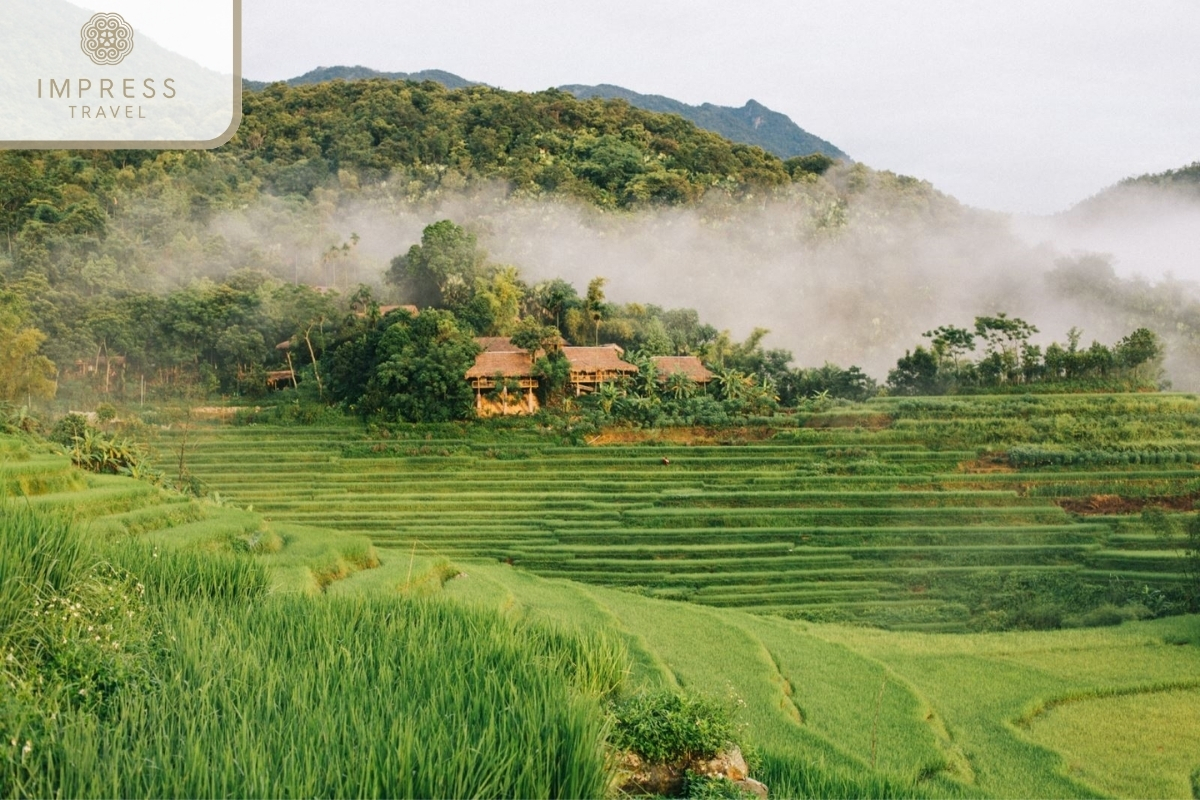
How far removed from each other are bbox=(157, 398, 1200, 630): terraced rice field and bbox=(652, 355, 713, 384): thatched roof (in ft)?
3.50

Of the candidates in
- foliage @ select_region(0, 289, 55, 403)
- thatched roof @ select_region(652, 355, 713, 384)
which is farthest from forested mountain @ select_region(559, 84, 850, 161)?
foliage @ select_region(0, 289, 55, 403)

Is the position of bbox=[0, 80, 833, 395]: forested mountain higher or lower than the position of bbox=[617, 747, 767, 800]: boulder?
higher

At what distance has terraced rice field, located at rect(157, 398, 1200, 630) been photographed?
32.5 feet

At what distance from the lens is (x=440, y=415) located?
11.9 m

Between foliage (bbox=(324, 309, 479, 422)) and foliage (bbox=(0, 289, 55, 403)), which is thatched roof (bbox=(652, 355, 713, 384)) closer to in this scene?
foliage (bbox=(324, 309, 479, 422))

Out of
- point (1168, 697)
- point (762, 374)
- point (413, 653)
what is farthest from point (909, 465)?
point (413, 653)

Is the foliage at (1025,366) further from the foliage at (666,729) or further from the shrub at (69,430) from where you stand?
the foliage at (666,729)

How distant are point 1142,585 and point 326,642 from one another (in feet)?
30.2

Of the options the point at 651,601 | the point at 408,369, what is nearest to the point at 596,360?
the point at 408,369

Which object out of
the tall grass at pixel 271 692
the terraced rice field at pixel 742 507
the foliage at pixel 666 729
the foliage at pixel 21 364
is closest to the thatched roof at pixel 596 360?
the terraced rice field at pixel 742 507

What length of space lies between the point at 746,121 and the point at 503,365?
63.0ft

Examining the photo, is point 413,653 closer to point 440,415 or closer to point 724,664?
point 724,664

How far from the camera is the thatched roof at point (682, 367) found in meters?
12.4

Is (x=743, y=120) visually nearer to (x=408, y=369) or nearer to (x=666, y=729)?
(x=408, y=369)
